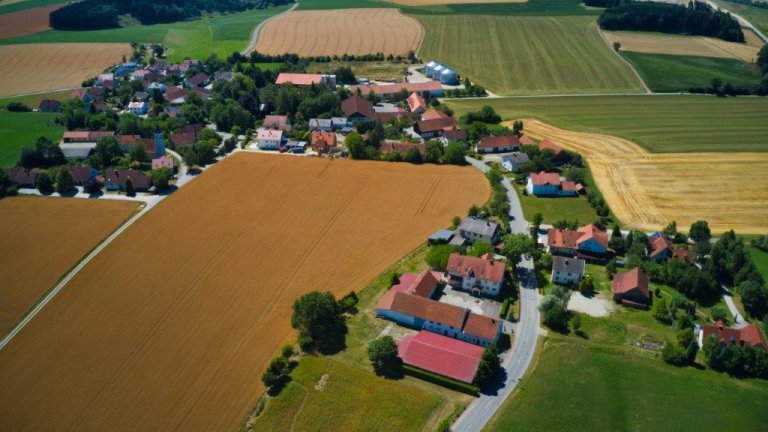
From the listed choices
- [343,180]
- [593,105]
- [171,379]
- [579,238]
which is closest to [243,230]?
[343,180]

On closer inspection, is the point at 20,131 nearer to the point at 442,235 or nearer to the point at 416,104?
the point at 416,104

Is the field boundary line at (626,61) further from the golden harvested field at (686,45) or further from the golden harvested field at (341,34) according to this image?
the golden harvested field at (341,34)

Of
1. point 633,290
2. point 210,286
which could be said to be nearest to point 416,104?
point 633,290

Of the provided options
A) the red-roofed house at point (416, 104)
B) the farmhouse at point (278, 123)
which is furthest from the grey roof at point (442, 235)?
the red-roofed house at point (416, 104)

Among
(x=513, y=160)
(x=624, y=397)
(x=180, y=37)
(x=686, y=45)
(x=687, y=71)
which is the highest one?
(x=686, y=45)

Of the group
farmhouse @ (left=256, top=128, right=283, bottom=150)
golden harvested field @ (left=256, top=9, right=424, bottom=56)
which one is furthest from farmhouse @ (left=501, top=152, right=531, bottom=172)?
golden harvested field @ (left=256, top=9, right=424, bottom=56)
